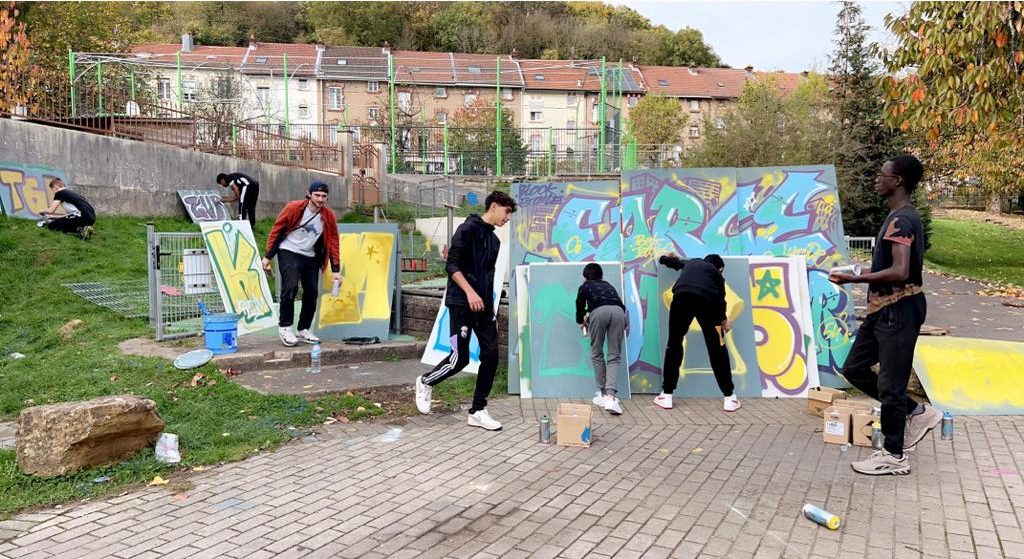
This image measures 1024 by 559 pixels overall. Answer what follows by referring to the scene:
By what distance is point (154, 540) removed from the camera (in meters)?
3.62

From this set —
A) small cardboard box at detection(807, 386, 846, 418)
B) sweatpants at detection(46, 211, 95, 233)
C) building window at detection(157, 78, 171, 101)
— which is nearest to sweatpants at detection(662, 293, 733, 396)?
small cardboard box at detection(807, 386, 846, 418)

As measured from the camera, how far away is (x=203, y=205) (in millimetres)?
15328

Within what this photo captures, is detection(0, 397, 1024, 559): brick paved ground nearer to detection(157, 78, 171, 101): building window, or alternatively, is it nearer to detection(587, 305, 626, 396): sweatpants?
detection(587, 305, 626, 396): sweatpants

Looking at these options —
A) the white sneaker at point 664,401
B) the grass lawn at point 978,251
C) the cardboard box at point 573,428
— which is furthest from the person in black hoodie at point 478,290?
the grass lawn at point 978,251

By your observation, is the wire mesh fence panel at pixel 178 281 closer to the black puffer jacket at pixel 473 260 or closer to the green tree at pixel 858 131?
the black puffer jacket at pixel 473 260

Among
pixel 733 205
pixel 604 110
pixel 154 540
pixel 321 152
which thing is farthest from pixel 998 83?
pixel 604 110

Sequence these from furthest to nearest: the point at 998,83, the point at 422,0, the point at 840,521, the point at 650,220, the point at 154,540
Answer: the point at 422,0 → the point at 998,83 → the point at 650,220 → the point at 840,521 → the point at 154,540

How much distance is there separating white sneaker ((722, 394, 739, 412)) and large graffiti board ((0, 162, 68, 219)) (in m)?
11.9

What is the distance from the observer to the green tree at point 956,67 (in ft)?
26.8

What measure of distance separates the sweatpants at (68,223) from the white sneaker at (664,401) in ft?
33.1

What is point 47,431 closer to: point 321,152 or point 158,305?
point 158,305

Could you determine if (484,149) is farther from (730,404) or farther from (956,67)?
(730,404)

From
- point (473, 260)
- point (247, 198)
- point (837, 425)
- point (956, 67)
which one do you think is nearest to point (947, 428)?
point (837, 425)

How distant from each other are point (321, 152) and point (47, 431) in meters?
17.8
